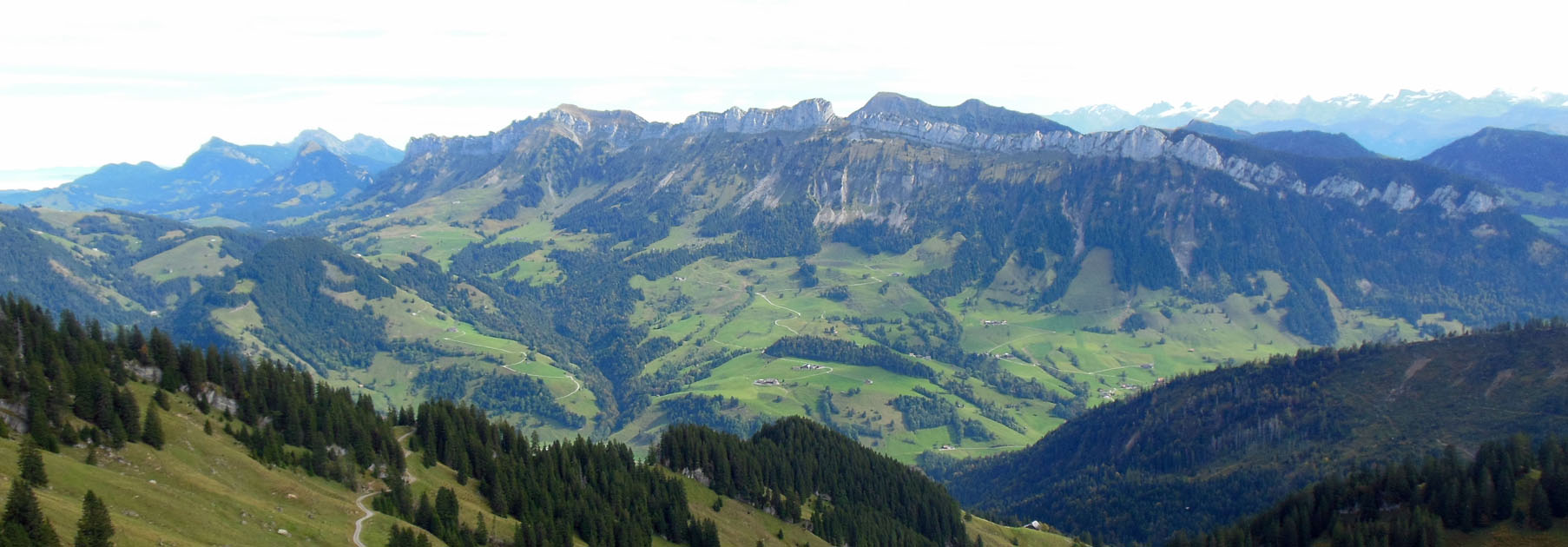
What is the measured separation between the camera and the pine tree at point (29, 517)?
2127 inches

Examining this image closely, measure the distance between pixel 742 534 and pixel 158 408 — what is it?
74456 mm

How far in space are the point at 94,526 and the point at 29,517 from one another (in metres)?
3.31

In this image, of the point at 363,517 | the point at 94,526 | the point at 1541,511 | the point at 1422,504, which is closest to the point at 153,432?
the point at 363,517

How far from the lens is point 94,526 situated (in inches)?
2234

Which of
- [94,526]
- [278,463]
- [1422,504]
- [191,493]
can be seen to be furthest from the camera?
[1422,504]

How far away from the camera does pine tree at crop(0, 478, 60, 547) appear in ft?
177

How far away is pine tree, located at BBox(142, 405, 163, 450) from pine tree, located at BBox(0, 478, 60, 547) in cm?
2798

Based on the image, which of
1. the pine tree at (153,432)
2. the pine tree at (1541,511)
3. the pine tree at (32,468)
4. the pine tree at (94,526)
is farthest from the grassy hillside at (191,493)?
the pine tree at (1541,511)

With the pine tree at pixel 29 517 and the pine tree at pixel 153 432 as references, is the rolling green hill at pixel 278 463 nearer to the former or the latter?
the pine tree at pixel 153 432

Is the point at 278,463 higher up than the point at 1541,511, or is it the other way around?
the point at 278,463

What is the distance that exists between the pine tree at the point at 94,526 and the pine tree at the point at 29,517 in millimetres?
1257

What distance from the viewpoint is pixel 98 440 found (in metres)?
78.1

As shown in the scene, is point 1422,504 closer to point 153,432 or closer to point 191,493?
point 191,493

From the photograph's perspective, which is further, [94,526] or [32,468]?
[32,468]
